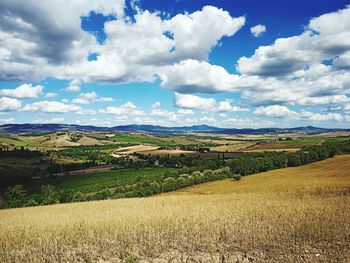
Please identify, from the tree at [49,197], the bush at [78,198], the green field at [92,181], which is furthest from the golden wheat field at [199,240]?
the green field at [92,181]

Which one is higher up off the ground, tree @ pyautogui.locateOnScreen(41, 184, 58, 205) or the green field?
tree @ pyautogui.locateOnScreen(41, 184, 58, 205)

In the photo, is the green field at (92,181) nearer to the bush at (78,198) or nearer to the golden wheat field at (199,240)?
the bush at (78,198)

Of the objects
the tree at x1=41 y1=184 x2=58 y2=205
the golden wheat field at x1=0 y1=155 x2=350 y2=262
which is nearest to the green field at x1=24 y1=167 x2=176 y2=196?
the tree at x1=41 y1=184 x2=58 y2=205

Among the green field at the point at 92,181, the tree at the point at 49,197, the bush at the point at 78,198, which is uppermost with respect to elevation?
the bush at the point at 78,198

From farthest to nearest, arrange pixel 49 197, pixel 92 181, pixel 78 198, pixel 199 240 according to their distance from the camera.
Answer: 1. pixel 92 181
2. pixel 49 197
3. pixel 78 198
4. pixel 199 240

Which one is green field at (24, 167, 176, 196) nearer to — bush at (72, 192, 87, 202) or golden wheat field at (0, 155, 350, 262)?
bush at (72, 192, 87, 202)

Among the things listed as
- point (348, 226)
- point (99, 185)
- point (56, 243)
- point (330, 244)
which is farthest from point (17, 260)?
point (99, 185)

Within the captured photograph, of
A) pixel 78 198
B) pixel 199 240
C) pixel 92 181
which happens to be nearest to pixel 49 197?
pixel 78 198

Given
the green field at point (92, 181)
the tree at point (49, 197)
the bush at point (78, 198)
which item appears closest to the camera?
the bush at point (78, 198)

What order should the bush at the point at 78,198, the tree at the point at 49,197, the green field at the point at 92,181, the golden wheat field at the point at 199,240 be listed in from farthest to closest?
the green field at the point at 92,181, the tree at the point at 49,197, the bush at the point at 78,198, the golden wheat field at the point at 199,240

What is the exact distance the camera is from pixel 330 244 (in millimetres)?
13156

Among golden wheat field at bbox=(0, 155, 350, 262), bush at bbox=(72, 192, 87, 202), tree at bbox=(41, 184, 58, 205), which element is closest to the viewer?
golden wheat field at bbox=(0, 155, 350, 262)

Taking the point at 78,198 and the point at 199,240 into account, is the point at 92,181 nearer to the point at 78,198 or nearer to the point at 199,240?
the point at 78,198

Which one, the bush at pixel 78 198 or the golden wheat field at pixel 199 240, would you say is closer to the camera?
the golden wheat field at pixel 199 240
